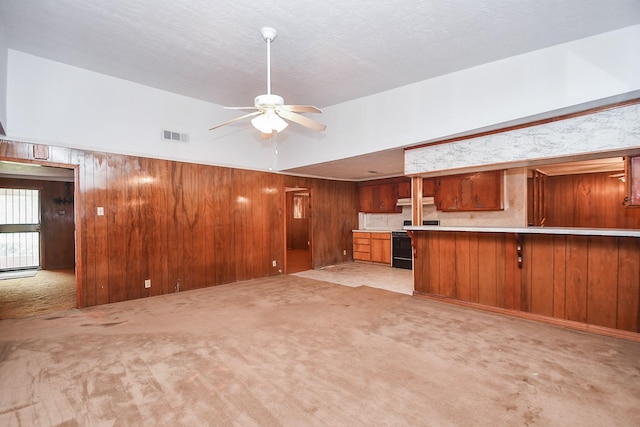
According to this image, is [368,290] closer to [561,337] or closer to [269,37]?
[561,337]

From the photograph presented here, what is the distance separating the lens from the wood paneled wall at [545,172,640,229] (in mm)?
5922

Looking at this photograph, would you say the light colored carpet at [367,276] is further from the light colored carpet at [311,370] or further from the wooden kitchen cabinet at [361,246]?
the light colored carpet at [311,370]

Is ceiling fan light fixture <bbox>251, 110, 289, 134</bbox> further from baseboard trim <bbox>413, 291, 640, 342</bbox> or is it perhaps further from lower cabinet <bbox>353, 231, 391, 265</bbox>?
lower cabinet <bbox>353, 231, 391, 265</bbox>

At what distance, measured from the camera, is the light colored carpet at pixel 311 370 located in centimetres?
185

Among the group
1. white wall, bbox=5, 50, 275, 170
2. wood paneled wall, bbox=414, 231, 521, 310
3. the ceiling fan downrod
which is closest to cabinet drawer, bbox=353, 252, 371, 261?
wood paneled wall, bbox=414, 231, 521, 310

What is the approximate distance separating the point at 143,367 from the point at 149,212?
2.75 m

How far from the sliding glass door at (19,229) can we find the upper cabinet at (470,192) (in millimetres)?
9805

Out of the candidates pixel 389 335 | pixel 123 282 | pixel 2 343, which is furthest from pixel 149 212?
pixel 389 335

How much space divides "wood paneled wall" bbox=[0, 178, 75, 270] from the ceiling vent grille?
→ 5.23 meters

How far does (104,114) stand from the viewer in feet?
13.6

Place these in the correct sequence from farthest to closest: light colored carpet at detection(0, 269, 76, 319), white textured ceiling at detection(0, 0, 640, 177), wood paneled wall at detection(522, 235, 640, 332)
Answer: light colored carpet at detection(0, 269, 76, 319), wood paneled wall at detection(522, 235, 640, 332), white textured ceiling at detection(0, 0, 640, 177)

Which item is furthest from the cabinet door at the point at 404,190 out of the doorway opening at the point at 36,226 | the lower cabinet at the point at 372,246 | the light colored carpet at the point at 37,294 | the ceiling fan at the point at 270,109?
the doorway opening at the point at 36,226

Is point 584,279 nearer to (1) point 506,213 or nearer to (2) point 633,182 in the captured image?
(2) point 633,182

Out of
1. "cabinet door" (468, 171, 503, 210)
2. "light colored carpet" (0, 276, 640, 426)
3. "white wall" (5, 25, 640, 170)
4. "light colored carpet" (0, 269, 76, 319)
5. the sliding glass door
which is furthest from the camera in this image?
the sliding glass door
